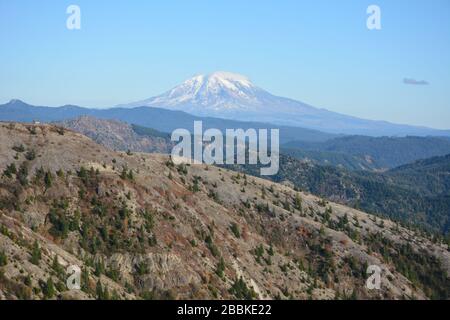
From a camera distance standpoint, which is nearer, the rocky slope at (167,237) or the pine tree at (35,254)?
the pine tree at (35,254)

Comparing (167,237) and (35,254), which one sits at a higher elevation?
(35,254)

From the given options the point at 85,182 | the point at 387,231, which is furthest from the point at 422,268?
the point at 85,182

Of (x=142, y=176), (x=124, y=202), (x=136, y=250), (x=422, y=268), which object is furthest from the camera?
(x=422, y=268)

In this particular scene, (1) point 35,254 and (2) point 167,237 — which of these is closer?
(1) point 35,254

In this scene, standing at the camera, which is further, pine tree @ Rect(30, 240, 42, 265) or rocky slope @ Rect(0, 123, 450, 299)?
rocky slope @ Rect(0, 123, 450, 299)

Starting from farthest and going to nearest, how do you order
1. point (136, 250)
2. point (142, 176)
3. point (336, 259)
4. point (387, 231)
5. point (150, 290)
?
point (387, 231), point (336, 259), point (142, 176), point (136, 250), point (150, 290)
